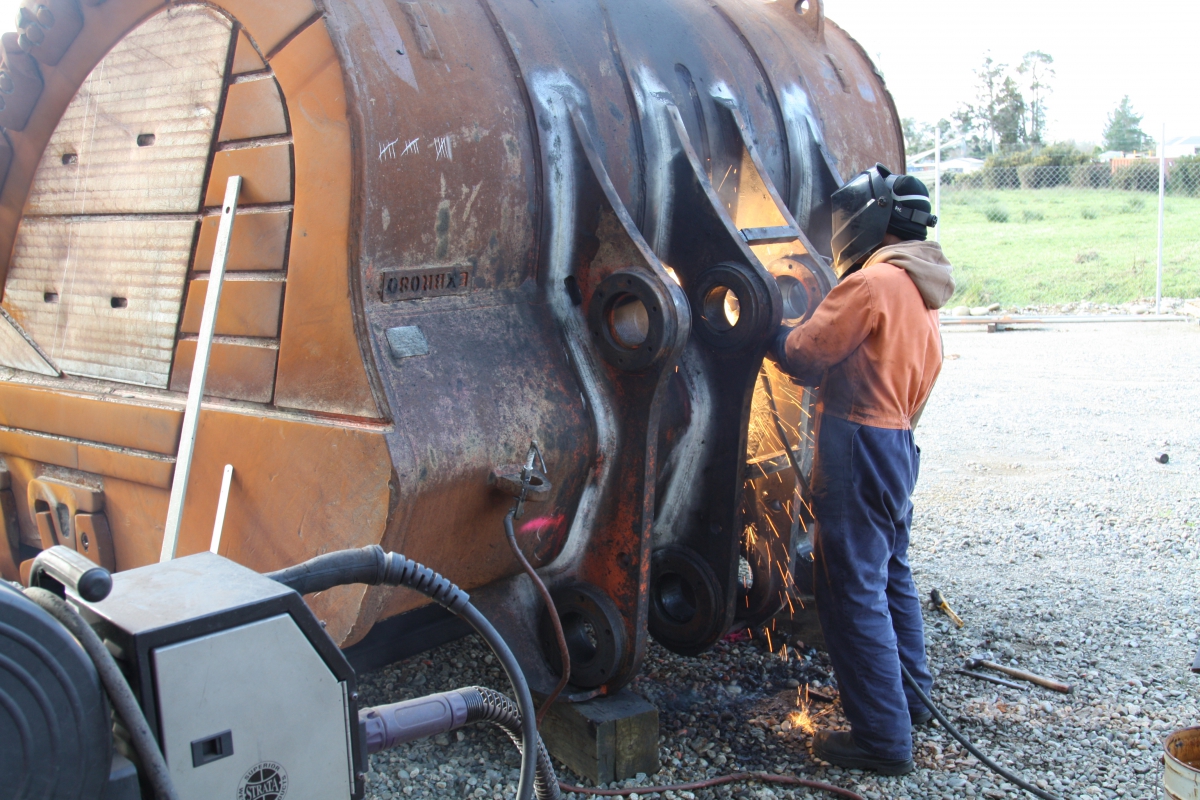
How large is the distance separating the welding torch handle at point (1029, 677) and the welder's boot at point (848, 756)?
0.81 meters

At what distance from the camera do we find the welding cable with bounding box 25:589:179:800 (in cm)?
107

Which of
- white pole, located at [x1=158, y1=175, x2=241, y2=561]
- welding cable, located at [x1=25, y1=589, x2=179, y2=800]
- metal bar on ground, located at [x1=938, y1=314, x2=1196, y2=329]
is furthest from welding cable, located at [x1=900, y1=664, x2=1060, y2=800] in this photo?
metal bar on ground, located at [x1=938, y1=314, x2=1196, y2=329]

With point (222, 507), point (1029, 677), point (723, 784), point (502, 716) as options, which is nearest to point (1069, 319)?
point (1029, 677)

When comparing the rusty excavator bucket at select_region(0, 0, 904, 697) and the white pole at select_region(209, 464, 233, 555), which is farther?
the white pole at select_region(209, 464, 233, 555)

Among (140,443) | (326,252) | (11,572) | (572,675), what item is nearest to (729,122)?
(326,252)

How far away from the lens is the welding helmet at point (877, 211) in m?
3.04

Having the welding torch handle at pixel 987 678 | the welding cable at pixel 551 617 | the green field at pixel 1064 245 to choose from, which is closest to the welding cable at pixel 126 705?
the welding cable at pixel 551 617

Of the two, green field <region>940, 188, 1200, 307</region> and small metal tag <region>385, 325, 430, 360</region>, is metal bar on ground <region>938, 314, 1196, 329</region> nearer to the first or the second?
green field <region>940, 188, 1200, 307</region>

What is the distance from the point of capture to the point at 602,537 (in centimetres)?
275

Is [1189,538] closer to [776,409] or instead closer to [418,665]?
[776,409]

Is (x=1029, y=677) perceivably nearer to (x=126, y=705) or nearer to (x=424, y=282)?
(x=424, y=282)

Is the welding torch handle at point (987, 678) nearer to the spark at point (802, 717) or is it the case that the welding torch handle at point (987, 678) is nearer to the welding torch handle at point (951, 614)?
the welding torch handle at point (951, 614)

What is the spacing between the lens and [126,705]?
1075mm

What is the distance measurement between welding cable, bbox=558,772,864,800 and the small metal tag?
4.11 ft
